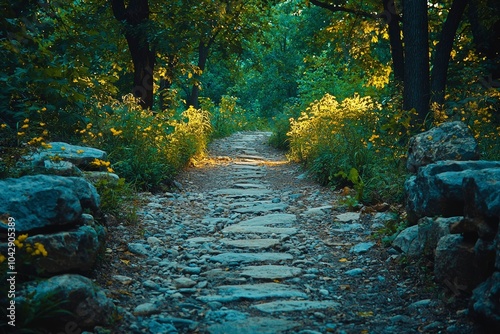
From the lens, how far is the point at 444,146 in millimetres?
5719

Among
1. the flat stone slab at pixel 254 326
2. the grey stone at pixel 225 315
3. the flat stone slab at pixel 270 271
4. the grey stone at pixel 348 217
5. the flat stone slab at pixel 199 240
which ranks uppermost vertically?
the grey stone at pixel 348 217

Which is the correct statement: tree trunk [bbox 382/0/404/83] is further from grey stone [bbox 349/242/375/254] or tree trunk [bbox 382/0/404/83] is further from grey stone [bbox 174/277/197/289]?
grey stone [bbox 174/277/197/289]

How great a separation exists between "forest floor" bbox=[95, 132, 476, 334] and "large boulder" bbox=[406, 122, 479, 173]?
2.52ft

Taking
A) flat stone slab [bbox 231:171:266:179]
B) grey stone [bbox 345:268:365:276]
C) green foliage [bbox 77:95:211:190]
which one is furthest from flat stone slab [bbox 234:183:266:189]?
grey stone [bbox 345:268:365:276]

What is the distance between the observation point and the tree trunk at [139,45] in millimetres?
11039

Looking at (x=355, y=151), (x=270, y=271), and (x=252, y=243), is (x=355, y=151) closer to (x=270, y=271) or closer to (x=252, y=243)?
(x=252, y=243)

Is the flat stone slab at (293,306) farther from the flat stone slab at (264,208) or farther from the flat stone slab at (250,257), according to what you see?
the flat stone slab at (264,208)

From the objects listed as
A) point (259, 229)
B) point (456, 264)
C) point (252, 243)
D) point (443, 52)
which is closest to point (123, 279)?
point (252, 243)

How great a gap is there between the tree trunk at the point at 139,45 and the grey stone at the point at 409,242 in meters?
7.33

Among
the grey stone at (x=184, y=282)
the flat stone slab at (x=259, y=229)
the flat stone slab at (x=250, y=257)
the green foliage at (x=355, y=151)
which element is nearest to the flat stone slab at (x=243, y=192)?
the green foliage at (x=355, y=151)

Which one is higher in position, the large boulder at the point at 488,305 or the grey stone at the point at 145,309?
the large boulder at the point at 488,305

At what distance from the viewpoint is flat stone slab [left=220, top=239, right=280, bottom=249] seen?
18.0ft

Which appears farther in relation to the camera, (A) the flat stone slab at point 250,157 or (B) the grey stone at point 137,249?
(A) the flat stone slab at point 250,157

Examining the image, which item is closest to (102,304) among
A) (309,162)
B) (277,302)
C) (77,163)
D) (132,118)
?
(277,302)
